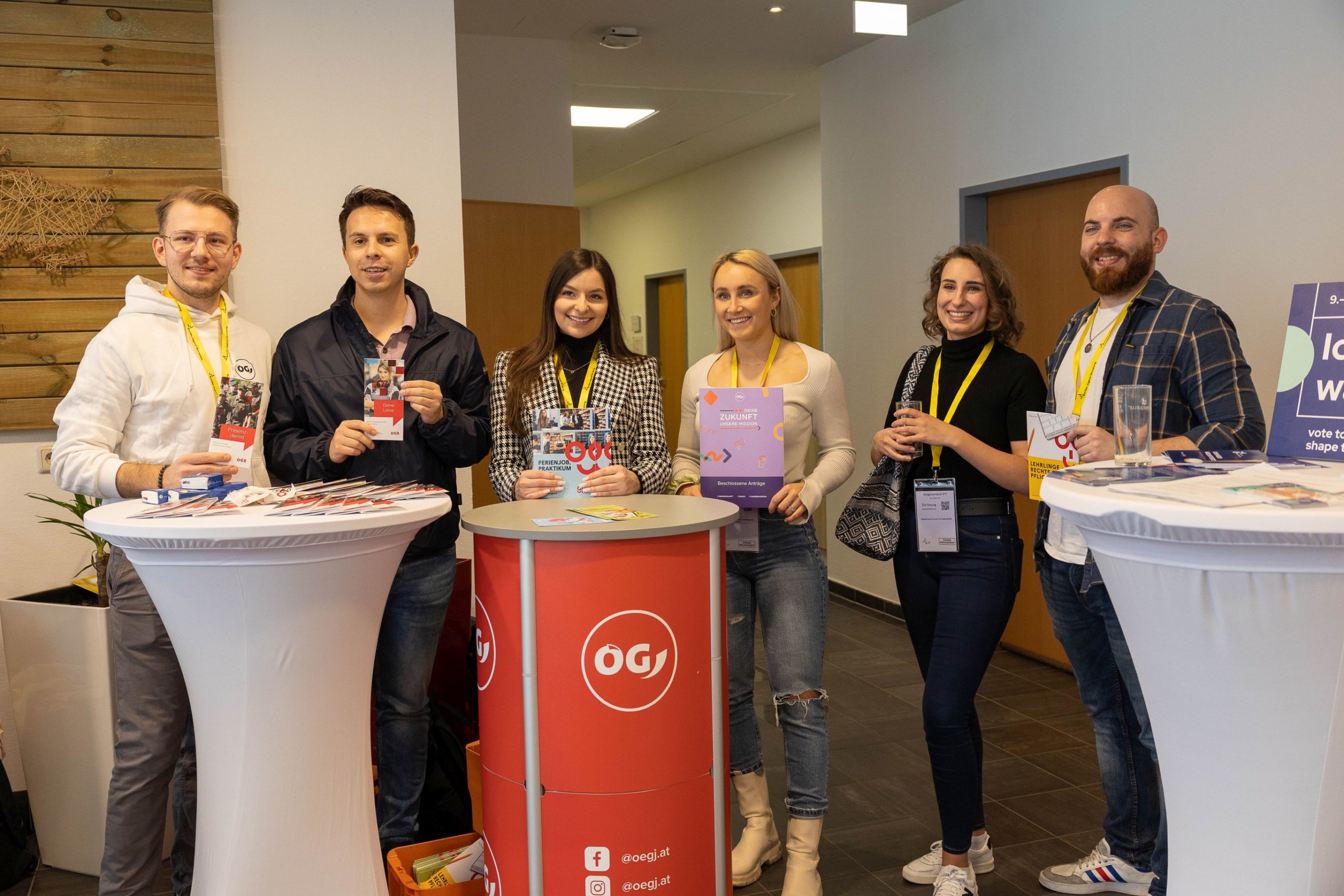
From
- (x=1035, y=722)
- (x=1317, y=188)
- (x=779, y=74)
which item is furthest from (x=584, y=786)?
(x=779, y=74)

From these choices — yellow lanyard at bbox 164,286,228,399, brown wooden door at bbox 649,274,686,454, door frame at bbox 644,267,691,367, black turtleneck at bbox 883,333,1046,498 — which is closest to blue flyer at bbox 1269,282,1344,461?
black turtleneck at bbox 883,333,1046,498

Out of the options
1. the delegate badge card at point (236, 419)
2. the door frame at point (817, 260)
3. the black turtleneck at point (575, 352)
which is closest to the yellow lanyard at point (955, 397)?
the black turtleneck at point (575, 352)

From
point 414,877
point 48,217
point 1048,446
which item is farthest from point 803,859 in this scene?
point 48,217

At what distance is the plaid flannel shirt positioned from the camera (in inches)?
89.4

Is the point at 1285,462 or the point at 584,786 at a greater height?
the point at 1285,462

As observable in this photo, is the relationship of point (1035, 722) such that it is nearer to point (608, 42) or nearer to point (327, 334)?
point (327, 334)

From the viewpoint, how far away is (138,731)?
7.68 ft

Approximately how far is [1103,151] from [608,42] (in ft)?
9.00

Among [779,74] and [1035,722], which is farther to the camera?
[779,74]

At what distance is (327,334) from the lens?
2.55m

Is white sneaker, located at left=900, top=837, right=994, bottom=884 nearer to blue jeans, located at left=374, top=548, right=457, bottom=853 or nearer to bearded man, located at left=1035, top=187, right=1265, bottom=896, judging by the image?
bearded man, located at left=1035, top=187, right=1265, bottom=896

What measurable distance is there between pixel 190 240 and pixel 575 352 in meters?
0.94


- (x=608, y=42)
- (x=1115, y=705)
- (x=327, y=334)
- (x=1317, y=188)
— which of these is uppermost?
(x=608, y=42)

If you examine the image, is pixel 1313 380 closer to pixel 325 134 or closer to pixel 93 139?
pixel 325 134
